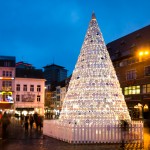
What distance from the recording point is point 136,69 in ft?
191

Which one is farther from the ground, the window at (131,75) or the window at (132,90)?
the window at (131,75)

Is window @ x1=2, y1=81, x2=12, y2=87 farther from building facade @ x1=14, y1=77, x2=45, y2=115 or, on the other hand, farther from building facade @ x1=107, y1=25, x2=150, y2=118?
building facade @ x1=107, y1=25, x2=150, y2=118

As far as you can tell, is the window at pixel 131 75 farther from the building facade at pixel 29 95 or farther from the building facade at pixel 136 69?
the building facade at pixel 29 95

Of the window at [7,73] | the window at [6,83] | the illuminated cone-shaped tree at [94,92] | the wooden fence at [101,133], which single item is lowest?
the wooden fence at [101,133]

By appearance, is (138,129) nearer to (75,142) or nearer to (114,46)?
(75,142)

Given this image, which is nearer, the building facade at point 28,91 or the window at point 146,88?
the window at point 146,88

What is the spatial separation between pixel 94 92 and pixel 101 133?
9.29 feet

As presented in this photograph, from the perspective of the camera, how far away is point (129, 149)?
644 inches

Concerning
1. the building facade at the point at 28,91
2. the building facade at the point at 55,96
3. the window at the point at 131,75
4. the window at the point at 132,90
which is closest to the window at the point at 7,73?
the building facade at the point at 28,91

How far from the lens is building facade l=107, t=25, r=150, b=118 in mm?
55031

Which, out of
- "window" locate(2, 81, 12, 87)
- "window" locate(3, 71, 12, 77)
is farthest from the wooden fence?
"window" locate(2, 81, 12, 87)

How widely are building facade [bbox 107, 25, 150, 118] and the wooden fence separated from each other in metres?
35.6

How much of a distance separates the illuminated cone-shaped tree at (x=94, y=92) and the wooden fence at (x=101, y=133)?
3.68ft

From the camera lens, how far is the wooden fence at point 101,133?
18.5m
